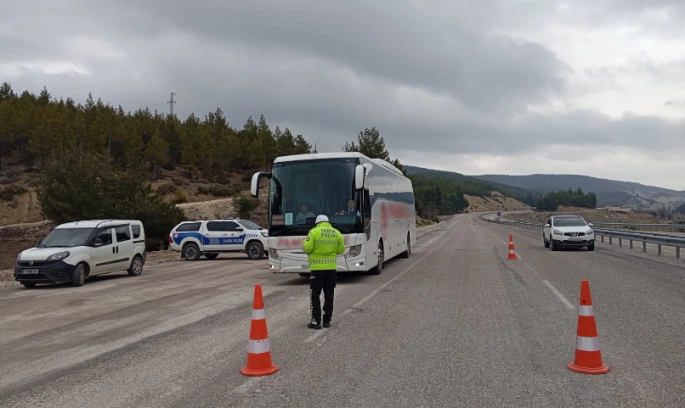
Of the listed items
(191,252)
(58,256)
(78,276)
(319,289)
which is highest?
(319,289)

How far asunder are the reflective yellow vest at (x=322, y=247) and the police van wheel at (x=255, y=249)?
1799 centimetres

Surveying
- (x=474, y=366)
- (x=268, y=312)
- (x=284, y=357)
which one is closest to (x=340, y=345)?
(x=284, y=357)

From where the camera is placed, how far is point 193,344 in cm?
806

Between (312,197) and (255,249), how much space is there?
12.1 metres

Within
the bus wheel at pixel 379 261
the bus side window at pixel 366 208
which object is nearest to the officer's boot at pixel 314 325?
the bus side window at pixel 366 208

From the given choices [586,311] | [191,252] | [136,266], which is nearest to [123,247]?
[136,266]

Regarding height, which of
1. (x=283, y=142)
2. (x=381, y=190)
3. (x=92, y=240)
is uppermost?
(x=283, y=142)

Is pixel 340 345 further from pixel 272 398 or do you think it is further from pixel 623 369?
pixel 623 369

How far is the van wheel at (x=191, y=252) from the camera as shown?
27000 mm

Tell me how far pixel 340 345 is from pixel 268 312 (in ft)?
10.8

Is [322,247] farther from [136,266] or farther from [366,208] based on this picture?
[136,266]

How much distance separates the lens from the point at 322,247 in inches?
346

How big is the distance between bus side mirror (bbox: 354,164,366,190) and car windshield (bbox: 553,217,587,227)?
16.1m

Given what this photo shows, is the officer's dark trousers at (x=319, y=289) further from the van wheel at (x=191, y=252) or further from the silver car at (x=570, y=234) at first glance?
the silver car at (x=570, y=234)
